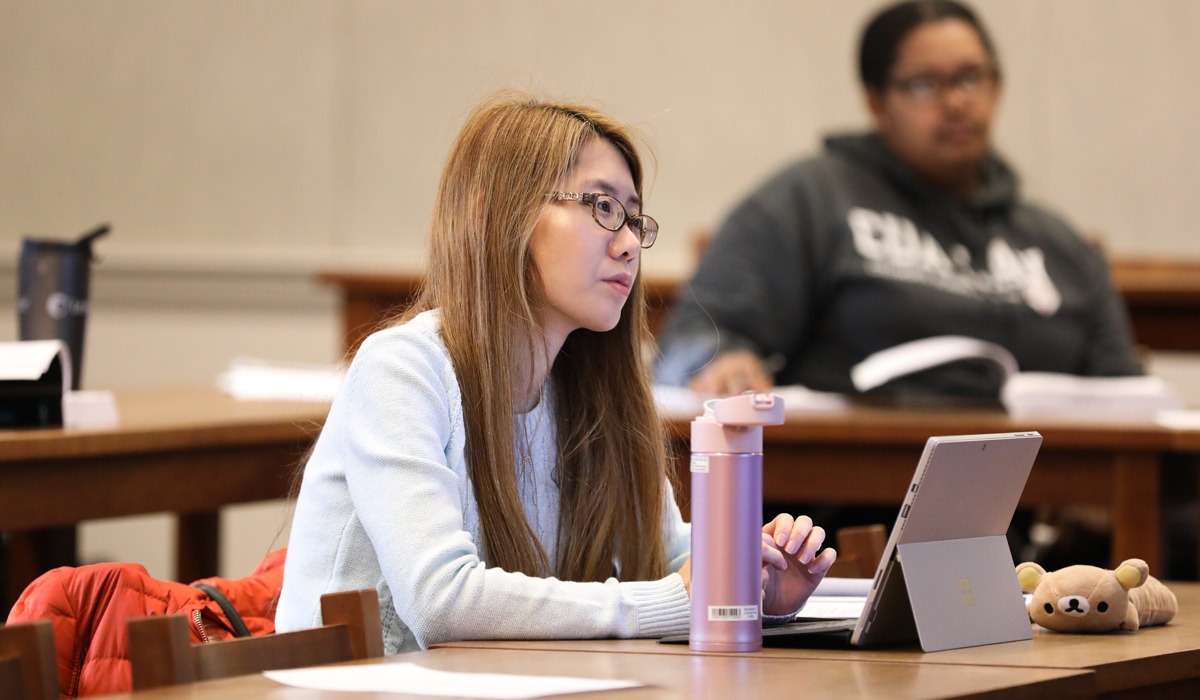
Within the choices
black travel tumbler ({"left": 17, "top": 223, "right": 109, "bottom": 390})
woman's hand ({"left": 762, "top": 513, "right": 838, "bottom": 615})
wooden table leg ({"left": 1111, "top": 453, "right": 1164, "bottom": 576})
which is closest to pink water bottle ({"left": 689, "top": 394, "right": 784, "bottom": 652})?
woman's hand ({"left": 762, "top": 513, "right": 838, "bottom": 615})

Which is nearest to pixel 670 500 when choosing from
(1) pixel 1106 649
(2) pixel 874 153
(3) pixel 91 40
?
(1) pixel 1106 649

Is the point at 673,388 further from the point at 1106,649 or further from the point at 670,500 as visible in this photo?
the point at 1106,649

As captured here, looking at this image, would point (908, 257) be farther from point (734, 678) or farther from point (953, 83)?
point (734, 678)

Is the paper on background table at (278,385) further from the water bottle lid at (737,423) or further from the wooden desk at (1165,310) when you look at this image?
the wooden desk at (1165,310)

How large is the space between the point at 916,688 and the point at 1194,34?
4.42 meters

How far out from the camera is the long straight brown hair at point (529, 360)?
4.32ft

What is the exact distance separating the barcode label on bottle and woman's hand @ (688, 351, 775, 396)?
152 cm

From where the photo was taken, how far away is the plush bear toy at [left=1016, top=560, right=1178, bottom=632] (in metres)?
1.16

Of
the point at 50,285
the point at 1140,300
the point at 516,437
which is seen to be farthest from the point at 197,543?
the point at 1140,300

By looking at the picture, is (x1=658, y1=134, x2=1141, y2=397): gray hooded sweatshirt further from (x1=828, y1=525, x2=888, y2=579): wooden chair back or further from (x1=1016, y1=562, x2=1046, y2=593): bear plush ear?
(x1=1016, y1=562, x2=1046, y2=593): bear plush ear

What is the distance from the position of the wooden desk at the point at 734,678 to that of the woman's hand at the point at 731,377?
1.55 metres

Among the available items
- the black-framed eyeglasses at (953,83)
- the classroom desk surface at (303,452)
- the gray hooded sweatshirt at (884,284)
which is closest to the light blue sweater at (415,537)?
the classroom desk surface at (303,452)

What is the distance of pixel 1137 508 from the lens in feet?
7.35

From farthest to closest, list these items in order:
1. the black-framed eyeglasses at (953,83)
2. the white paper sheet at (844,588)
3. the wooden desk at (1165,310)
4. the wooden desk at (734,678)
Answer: the wooden desk at (1165,310)
the black-framed eyeglasses at (953,83)
the white paper sheet at (844,588)
the wooden desk at (734,678)
